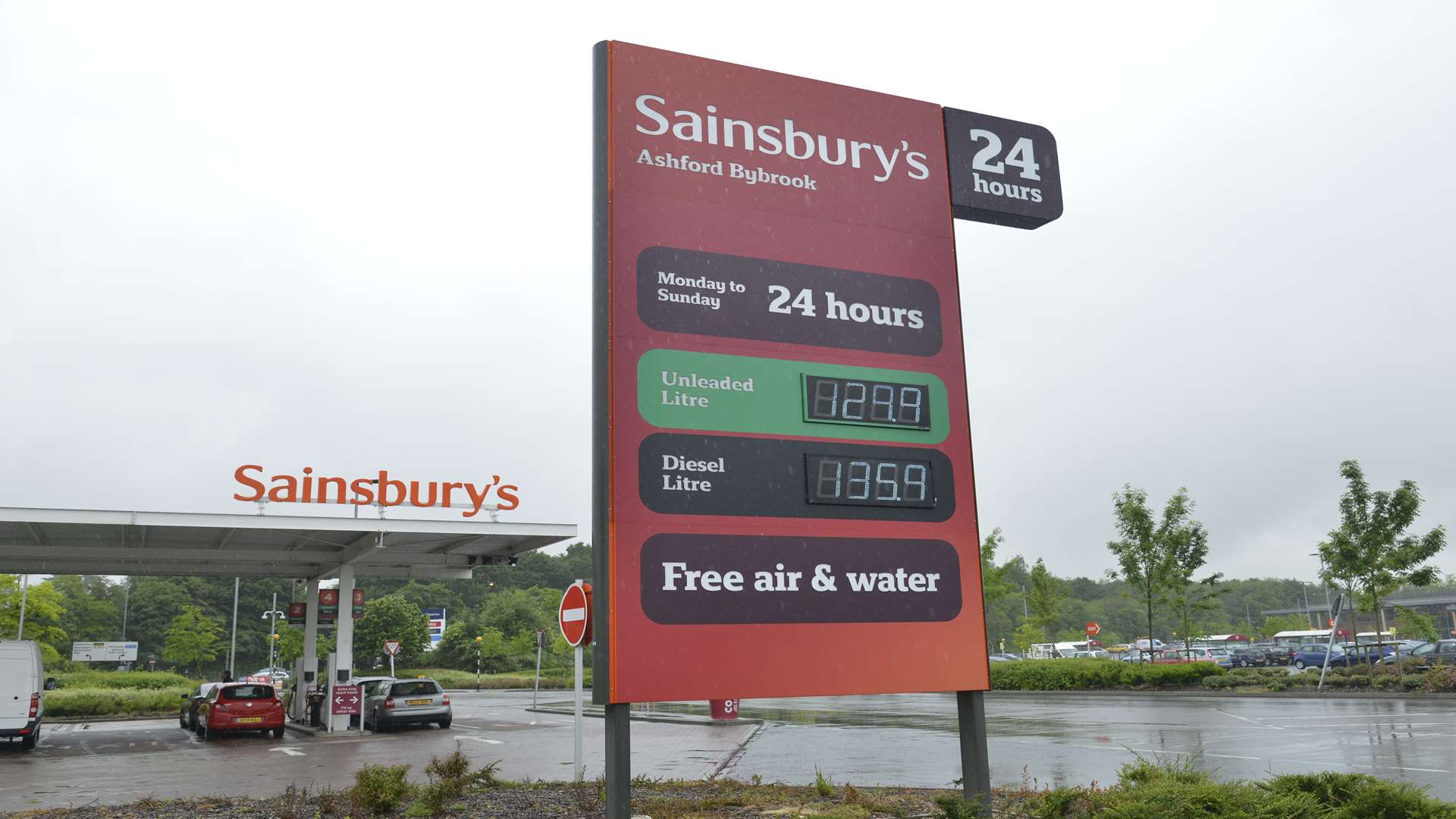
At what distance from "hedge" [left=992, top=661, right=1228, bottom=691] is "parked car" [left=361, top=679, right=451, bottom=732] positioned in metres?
20.3

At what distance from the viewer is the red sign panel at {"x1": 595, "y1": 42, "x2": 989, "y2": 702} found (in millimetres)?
7691

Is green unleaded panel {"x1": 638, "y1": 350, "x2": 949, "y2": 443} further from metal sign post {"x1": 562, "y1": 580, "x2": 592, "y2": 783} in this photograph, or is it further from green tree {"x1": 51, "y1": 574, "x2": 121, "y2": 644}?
green tree {"x1": 51, "y1": 574, "x2": 121, "y2": 644}

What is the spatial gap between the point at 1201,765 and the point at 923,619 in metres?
7.05

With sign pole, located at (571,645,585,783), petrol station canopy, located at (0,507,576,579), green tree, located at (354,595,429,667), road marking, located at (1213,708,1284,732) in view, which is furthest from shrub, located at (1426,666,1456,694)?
green tree, located at (354,595,429,667)

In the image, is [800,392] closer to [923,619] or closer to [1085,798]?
[923,619]

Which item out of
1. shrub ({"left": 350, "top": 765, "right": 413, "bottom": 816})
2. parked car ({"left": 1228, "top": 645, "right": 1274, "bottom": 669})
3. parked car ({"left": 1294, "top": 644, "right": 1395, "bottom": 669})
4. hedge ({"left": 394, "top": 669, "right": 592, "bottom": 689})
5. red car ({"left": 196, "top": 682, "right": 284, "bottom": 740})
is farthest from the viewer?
hedge ({"left": 394, "top": 669, "right": 592, "bottom": 689})

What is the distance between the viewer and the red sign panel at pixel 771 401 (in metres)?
7.69

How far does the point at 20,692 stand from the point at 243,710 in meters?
4.37

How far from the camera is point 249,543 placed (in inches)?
985

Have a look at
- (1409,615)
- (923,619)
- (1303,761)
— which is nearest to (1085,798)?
(923,619)

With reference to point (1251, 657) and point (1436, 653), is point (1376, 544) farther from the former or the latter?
point (1251, 657)

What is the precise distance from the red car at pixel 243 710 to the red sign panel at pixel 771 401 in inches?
780

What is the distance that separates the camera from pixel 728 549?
308 inches

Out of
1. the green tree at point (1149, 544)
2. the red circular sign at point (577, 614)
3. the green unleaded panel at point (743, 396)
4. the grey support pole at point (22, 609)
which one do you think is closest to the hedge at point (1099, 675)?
the green tree at point (1149, 544)
